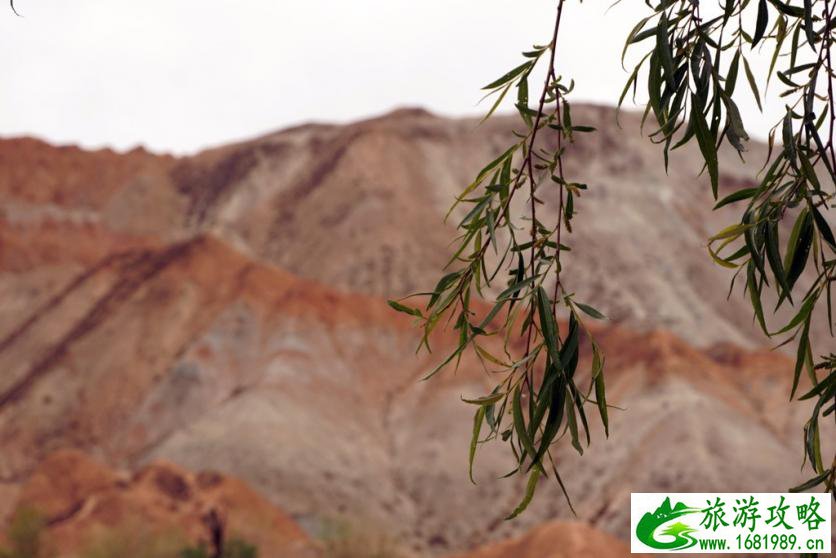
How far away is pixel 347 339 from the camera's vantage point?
2591 inches

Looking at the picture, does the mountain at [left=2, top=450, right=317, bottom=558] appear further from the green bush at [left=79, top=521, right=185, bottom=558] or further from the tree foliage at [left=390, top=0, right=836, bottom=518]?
the tree foliage at [left=390, top=0, right=836, bottom=518]

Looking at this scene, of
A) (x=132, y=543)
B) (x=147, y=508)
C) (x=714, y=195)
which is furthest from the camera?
(x=147, y=508)

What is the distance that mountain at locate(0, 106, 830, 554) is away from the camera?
5494cm

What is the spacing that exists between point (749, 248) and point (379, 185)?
254 ft

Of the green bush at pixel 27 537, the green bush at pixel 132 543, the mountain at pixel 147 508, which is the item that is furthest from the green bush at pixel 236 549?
the green bush at pixel 27 537

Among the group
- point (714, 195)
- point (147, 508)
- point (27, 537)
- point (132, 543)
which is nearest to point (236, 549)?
point (132, 543)

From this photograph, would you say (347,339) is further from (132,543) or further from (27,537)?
(27,537)

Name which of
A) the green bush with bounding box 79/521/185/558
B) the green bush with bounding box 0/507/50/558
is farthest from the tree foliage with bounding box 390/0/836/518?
the green bush with bounding box 0/507/50/558

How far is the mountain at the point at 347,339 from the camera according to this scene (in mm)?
54938

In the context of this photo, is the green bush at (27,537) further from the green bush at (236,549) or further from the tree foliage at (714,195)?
the tree foliage at (714,195)

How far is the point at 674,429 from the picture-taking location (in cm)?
5475

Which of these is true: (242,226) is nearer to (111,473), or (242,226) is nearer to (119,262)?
(119,262)

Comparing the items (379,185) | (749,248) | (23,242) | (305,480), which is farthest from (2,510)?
(749,248)

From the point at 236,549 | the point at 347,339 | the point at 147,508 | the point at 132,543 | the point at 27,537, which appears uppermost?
the point at 347,339
